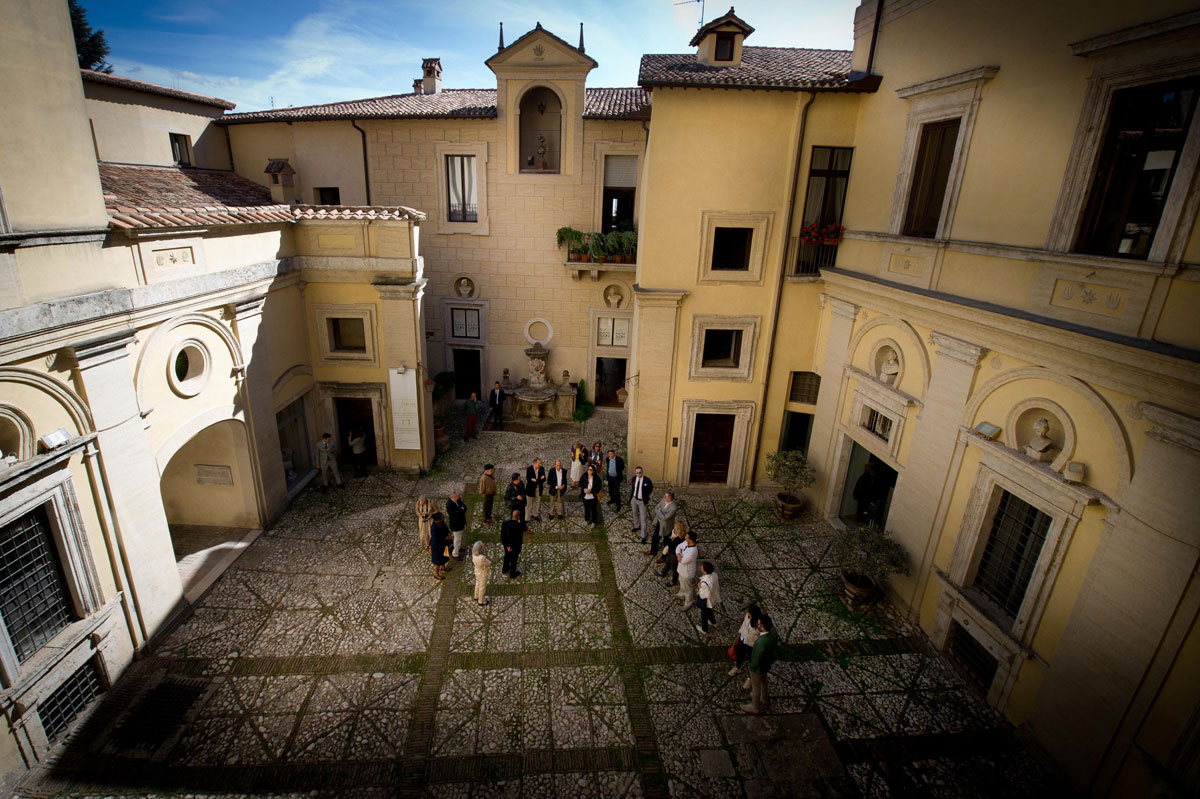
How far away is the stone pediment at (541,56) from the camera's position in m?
16.5

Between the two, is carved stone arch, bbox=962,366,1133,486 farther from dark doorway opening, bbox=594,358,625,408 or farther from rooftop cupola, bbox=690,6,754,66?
dark doorway opening, bbox=594,358,625,408

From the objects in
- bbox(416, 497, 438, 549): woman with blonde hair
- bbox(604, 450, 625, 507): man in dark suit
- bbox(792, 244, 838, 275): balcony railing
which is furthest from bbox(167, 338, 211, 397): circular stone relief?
bbox(792, 244, 838, 275): balcony railing

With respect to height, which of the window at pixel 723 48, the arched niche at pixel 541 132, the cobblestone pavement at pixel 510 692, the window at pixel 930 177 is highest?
the window at pixel 723 48

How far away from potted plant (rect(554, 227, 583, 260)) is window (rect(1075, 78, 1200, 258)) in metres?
12.7

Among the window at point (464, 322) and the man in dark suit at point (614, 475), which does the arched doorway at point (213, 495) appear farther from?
the window at point (464, 322)

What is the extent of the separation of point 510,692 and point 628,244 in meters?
13.0

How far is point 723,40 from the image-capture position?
1319 centimetres

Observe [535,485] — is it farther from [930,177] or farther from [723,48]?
[723,48]

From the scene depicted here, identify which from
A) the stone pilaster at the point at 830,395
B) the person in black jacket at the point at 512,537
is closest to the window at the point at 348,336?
the person in black jacket at the point at 512,537

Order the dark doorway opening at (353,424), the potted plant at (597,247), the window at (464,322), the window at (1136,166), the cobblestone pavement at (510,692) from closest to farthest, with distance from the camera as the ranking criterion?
the window at (1136,166), the cobblestone pavement at (510,692), the dark doorway opening at (353,424), the potted plant at (597,247), the window at (464,322)

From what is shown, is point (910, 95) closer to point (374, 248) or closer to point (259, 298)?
point (374, 248)

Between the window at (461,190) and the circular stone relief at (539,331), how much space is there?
149 inches

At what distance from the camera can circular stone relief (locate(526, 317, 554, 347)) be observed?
1909 cm

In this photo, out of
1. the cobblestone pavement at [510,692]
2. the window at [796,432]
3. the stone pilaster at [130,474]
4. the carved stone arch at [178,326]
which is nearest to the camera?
the cobblestone pavement at [510,692]
